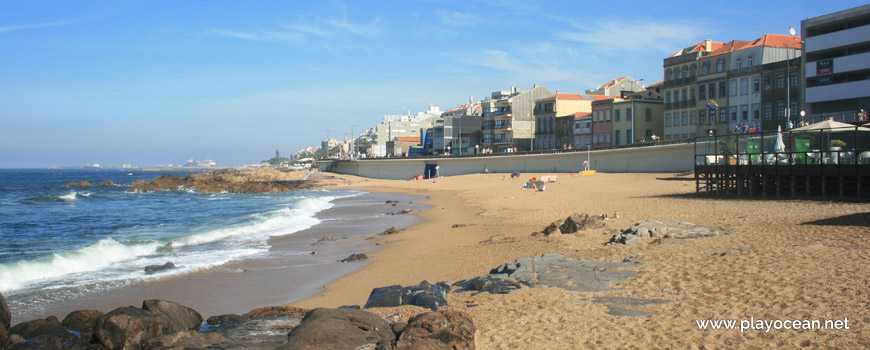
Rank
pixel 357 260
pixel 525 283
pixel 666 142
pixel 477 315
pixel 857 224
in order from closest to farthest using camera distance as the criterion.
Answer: pixel 477 315, pixel 525 283, pixel 857 224, pixel 357 260, pixel 666 142

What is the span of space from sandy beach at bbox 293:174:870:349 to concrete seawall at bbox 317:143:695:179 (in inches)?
887

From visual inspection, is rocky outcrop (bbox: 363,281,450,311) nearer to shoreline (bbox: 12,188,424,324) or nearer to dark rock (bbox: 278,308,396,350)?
dark rock (bbox: 278,308,396,350)

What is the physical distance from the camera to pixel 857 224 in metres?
12.8

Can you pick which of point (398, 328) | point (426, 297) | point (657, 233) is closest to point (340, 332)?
point (398, 328)

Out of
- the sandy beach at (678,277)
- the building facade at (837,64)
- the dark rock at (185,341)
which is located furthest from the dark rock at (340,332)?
the building facade at (837,64)

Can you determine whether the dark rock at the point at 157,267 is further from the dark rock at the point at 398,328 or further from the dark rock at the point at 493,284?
the dark rock at the point at 398,328

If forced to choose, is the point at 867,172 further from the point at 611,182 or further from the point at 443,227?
the point at 611,182

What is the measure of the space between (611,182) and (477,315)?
98.9 feet

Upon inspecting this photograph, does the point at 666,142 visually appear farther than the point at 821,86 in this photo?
Yes

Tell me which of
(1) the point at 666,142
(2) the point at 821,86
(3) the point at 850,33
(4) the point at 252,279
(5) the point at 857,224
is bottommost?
(4) the point at 252,279

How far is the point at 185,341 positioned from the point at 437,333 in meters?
2.65

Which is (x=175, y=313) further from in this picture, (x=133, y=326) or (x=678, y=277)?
(x=678, y=277)

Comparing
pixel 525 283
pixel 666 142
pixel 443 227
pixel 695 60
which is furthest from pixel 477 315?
pixel 695 60

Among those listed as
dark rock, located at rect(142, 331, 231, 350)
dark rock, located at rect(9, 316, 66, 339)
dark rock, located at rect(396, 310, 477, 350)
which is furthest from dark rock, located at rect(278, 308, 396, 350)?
dark rock, located at rect(9, 316, 66, 339)
